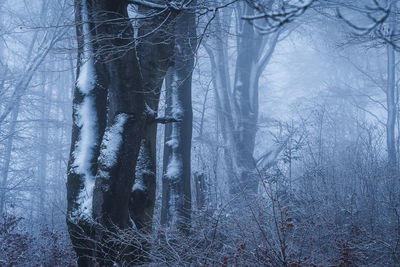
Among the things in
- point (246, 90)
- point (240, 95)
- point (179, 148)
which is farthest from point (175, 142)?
point (246, 90)

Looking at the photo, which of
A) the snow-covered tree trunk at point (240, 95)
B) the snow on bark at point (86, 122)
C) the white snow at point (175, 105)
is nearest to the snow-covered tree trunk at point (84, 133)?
the snow on bark at point (86, 122)

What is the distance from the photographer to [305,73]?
72.1ft

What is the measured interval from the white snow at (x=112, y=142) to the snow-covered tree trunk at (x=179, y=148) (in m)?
1.88

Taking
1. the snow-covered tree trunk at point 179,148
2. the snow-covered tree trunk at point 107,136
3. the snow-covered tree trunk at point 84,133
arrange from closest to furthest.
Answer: the snow-covered tree trunk at point 107,136 → the snow-covered tree trunk at point 84,133 → the snow-covered tree trunk at point 179,148

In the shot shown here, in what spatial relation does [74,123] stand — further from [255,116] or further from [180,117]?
[255,116]

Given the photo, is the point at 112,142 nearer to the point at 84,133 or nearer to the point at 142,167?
the point at 84,133

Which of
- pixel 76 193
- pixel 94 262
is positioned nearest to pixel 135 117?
pixel 76 193

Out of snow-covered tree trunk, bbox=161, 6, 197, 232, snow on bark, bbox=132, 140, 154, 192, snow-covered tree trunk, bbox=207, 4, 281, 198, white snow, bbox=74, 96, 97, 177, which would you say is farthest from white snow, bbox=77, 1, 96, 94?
snow-covered tree trunk, bbox=207, 4, 281, 198

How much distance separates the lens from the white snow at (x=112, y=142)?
3.83 meters

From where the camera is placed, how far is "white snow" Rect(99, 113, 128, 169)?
3.83 metres

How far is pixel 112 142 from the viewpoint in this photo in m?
3.90

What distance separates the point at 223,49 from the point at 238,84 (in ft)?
4.60

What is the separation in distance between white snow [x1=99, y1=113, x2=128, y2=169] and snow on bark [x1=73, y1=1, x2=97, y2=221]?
0.37m

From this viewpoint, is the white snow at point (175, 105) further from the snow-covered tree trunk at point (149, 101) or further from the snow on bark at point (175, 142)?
the snow-covered tree trunk at point (149, 101)
